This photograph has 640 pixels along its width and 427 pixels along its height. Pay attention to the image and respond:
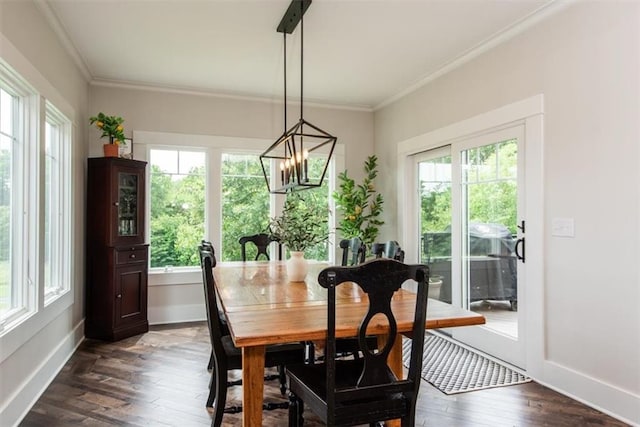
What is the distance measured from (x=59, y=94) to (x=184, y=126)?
157 cm

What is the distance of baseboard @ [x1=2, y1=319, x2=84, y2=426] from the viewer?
2.30 metres

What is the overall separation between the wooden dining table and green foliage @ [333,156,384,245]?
93.0 inches

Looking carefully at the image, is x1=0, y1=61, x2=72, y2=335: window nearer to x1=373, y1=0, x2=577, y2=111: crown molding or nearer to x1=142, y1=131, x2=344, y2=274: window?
x1=142, y1=131, x2=344, y2=274: window

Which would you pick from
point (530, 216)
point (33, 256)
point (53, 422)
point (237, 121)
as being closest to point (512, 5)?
point (530, 216)

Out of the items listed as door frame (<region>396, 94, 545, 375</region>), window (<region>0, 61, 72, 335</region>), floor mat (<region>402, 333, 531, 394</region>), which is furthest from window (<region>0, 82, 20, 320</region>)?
door frame (<region>396, 94, 545, 375</region>)

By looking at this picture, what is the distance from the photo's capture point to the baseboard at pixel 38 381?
2.30 m

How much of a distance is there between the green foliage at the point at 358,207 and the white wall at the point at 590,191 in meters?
2.13

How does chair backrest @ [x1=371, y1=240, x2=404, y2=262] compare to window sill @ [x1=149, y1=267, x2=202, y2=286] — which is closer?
chair backrest @ [x1=371, y1=240, x2=404, y2=262]

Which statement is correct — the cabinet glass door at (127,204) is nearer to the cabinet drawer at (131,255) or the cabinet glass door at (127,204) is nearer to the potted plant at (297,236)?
the cabinet drawer at (131,255)

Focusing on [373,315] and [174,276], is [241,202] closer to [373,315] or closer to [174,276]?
[174,276]

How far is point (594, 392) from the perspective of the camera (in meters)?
2.57

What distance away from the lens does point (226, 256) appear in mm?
4898

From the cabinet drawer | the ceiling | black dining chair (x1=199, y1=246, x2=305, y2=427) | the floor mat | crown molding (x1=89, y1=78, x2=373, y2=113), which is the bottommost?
the floor mat

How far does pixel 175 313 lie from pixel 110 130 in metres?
2.12
